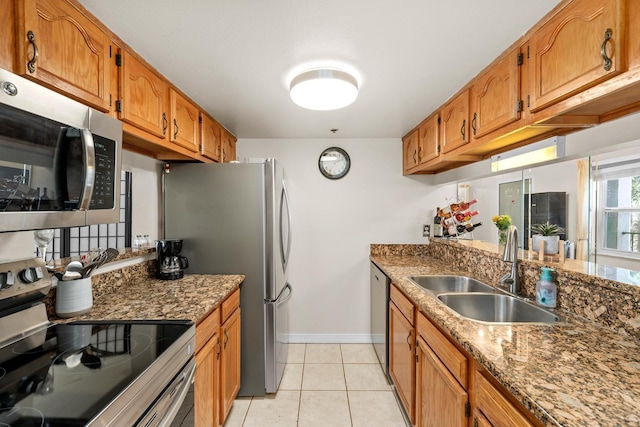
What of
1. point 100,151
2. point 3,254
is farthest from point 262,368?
point 100,151

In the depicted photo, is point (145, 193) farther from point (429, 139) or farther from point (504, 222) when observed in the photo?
point (504, 222)

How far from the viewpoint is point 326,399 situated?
7.18ft

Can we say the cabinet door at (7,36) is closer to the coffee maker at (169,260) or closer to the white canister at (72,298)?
the white canister at (72,298)

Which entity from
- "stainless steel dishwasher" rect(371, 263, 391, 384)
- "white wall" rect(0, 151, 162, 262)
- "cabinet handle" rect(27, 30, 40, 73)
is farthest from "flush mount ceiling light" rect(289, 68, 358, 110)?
"stainless steel dishwasher" rect(371, 263, 391, 384)

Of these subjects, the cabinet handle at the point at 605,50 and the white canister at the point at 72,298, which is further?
the white canister at the point at 72,298

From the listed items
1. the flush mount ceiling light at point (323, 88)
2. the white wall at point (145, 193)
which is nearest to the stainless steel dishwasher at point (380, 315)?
the flush mount ceiling light at point (323, 88)

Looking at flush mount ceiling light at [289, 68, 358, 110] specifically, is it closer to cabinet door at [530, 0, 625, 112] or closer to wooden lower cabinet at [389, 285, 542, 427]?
cabinet door at [530, 0, 625, 112]

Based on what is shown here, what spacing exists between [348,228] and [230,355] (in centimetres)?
173

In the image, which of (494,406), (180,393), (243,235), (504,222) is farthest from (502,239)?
(180,393)

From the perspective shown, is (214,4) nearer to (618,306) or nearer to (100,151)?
(100,151)

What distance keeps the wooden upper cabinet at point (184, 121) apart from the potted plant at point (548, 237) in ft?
7.60

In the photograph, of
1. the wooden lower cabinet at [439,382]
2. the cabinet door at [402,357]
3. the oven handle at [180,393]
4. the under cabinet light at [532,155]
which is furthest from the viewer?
the cabinet door at [402,357]

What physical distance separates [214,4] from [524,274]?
2.03 meters

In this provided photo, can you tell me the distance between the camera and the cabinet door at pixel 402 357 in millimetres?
1753
